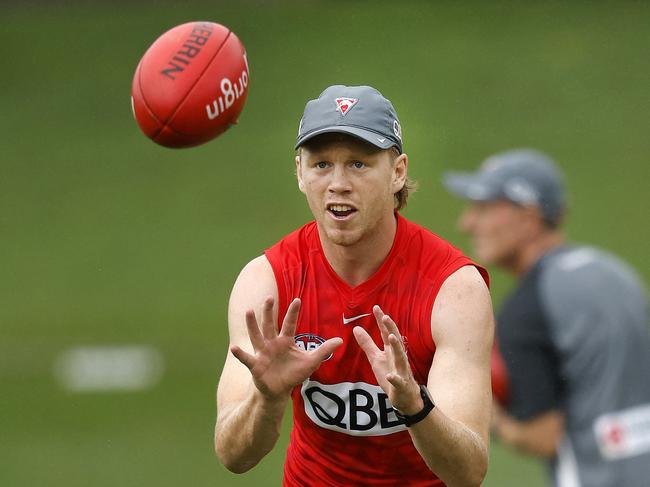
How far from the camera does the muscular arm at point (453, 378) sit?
5.12 meters

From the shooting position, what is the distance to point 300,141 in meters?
5.74

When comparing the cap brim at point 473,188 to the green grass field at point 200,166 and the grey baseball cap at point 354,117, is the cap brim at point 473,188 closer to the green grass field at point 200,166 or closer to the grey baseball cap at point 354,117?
the grey baseball cap at point 354,117

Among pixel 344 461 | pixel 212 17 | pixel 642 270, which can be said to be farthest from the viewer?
pixel 212 17

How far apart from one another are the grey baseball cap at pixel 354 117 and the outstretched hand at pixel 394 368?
0.87 meters

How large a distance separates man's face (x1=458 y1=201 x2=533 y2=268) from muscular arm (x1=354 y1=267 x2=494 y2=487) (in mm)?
2460

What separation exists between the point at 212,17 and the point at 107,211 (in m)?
4.67

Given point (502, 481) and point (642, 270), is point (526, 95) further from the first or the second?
point (502, 481)

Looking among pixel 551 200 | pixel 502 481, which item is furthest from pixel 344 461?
pixel 502 481

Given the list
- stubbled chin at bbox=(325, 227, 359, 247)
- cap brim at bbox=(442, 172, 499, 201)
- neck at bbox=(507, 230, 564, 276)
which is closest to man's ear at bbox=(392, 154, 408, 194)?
stubbled chin at bbox=(325, 227, 359, 247)

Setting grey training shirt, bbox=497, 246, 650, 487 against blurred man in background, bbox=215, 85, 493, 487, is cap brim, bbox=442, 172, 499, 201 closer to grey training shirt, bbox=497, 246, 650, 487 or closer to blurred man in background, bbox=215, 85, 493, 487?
grey training shirt, bbox=497, 246, 650, 487

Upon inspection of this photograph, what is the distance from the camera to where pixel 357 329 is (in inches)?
206

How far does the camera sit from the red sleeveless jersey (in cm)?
588

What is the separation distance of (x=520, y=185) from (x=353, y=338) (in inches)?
119

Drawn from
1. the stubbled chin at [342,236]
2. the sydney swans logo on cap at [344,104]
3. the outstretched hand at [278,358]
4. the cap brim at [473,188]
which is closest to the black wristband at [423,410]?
the outstretched hand at [278,358]
